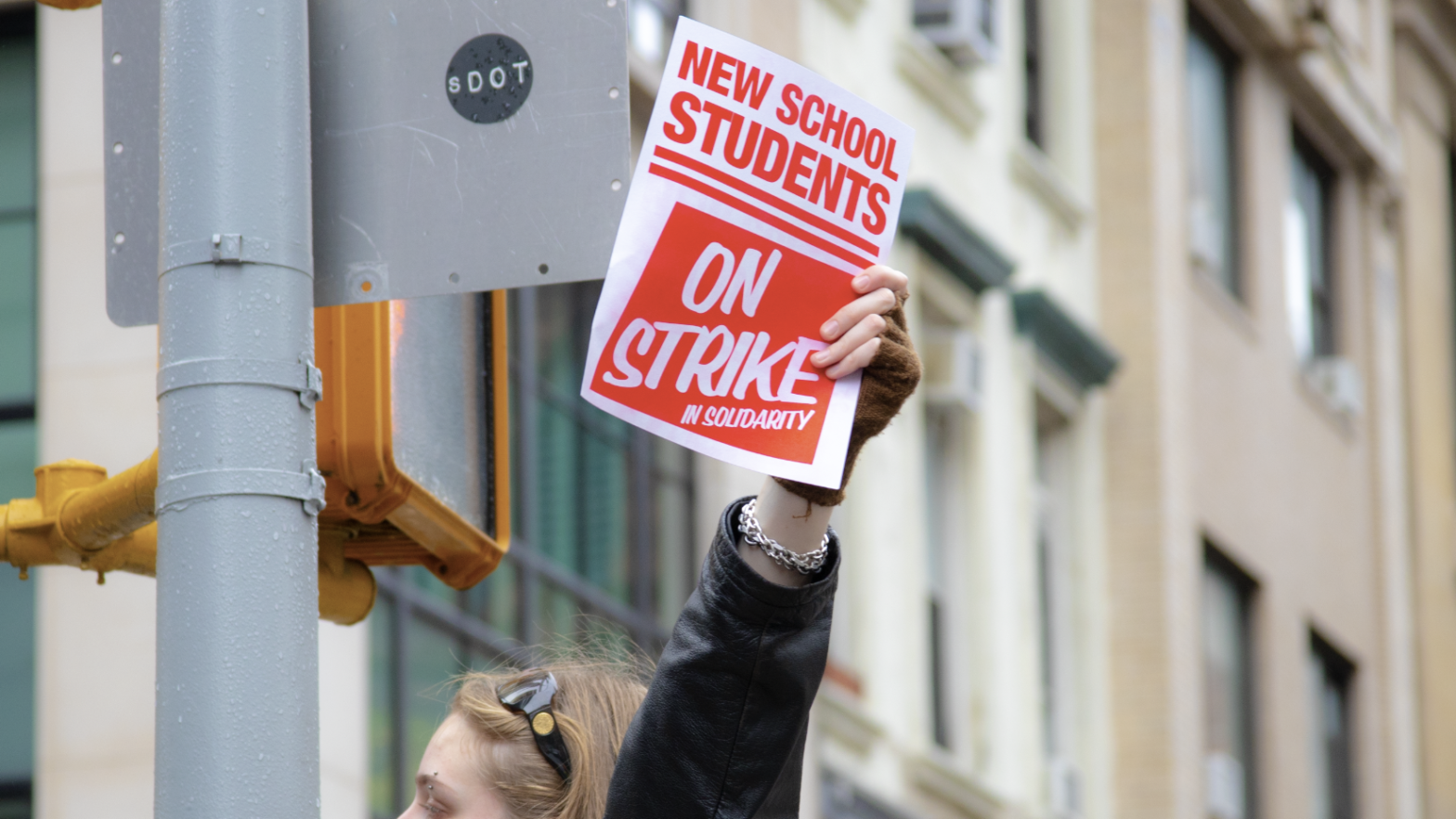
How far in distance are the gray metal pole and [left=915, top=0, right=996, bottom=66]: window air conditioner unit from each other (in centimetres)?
1486

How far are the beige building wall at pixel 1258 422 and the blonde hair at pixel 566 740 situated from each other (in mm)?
16470

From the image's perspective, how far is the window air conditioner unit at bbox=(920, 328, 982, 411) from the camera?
17.6 metres

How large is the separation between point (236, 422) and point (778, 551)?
683 millimetres

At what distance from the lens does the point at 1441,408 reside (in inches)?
1109

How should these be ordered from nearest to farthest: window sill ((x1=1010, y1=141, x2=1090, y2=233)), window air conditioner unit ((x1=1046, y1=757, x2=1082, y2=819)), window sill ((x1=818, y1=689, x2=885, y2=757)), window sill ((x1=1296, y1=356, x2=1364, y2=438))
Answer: window sill ((x1=818, y1=689, x2=885, y2=757)) < window air conditioner unit ((x1=1046, y1=757, x2=1082, y2=819)) < window sill ((x1=1010, y1=141, x2=1090, y2=233)) < window sill ((x1=1296, y1=356, x2=1364, y2=438))

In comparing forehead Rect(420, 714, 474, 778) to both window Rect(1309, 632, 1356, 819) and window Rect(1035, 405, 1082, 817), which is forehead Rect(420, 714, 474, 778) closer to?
window Rect(1035, 405, 1082, 817)

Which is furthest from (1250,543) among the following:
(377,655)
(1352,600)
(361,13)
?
(361,13)

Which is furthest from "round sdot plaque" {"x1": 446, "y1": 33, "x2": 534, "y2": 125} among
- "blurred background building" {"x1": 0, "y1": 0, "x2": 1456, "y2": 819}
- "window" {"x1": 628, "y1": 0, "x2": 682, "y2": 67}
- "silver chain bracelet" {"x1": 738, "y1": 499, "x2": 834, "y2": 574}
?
"window" {"x1": 628, "y1": 0, "x2": 682, "y2": 67}

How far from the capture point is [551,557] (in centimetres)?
1322

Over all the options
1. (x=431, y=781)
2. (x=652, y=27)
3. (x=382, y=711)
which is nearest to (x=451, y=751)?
(x=431, y=781)

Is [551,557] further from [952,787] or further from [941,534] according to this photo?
[941,534]

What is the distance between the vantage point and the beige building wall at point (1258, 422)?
20.1 metres

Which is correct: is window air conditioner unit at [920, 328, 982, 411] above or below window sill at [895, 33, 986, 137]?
below

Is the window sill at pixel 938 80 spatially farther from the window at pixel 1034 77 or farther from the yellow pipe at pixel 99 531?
the yellow pipe at pixel 99 531
